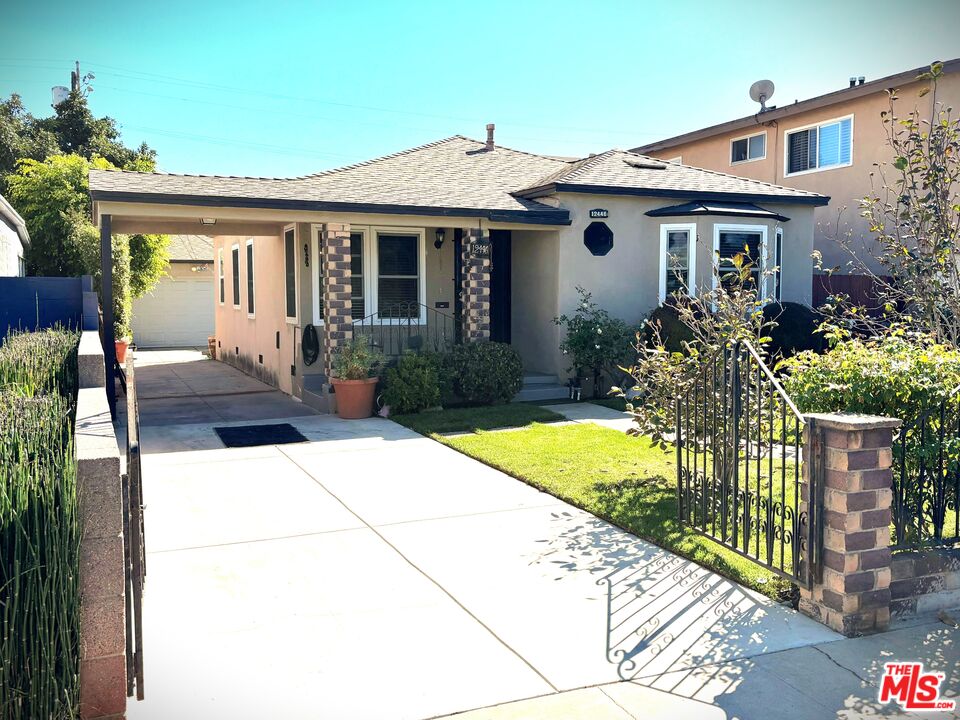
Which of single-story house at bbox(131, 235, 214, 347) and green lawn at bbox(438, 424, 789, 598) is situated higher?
single-story house at bbox(131, 235, 214, 347)

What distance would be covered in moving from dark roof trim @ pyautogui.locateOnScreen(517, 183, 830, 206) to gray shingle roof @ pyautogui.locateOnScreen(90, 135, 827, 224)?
0.7 inches

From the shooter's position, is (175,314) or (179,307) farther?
(179,307)

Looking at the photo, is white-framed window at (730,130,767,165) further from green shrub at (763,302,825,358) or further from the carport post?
the carport post

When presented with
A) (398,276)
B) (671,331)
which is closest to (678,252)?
(671,331)

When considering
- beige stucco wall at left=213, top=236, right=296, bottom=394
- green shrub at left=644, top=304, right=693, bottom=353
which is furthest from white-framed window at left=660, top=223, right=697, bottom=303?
beige stucco wall at left=213, top=236, right=296, bottom=394

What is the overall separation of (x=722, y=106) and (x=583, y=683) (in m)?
22.2

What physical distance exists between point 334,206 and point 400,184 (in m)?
2.35

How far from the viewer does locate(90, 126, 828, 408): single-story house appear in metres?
12.0

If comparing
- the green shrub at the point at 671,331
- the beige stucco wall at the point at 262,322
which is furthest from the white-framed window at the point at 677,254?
the beige stucco wall at the point at 262,322

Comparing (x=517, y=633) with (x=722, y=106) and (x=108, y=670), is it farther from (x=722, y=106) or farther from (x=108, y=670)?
(x=722, y=106)

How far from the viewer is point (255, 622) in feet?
14.8

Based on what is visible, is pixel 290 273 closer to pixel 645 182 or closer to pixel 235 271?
pixel 235 271

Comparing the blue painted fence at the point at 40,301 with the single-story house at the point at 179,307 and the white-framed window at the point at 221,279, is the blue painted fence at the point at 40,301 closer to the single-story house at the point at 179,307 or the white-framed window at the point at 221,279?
the white-framed window at the point at 221,279

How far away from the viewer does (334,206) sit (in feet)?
37.9
